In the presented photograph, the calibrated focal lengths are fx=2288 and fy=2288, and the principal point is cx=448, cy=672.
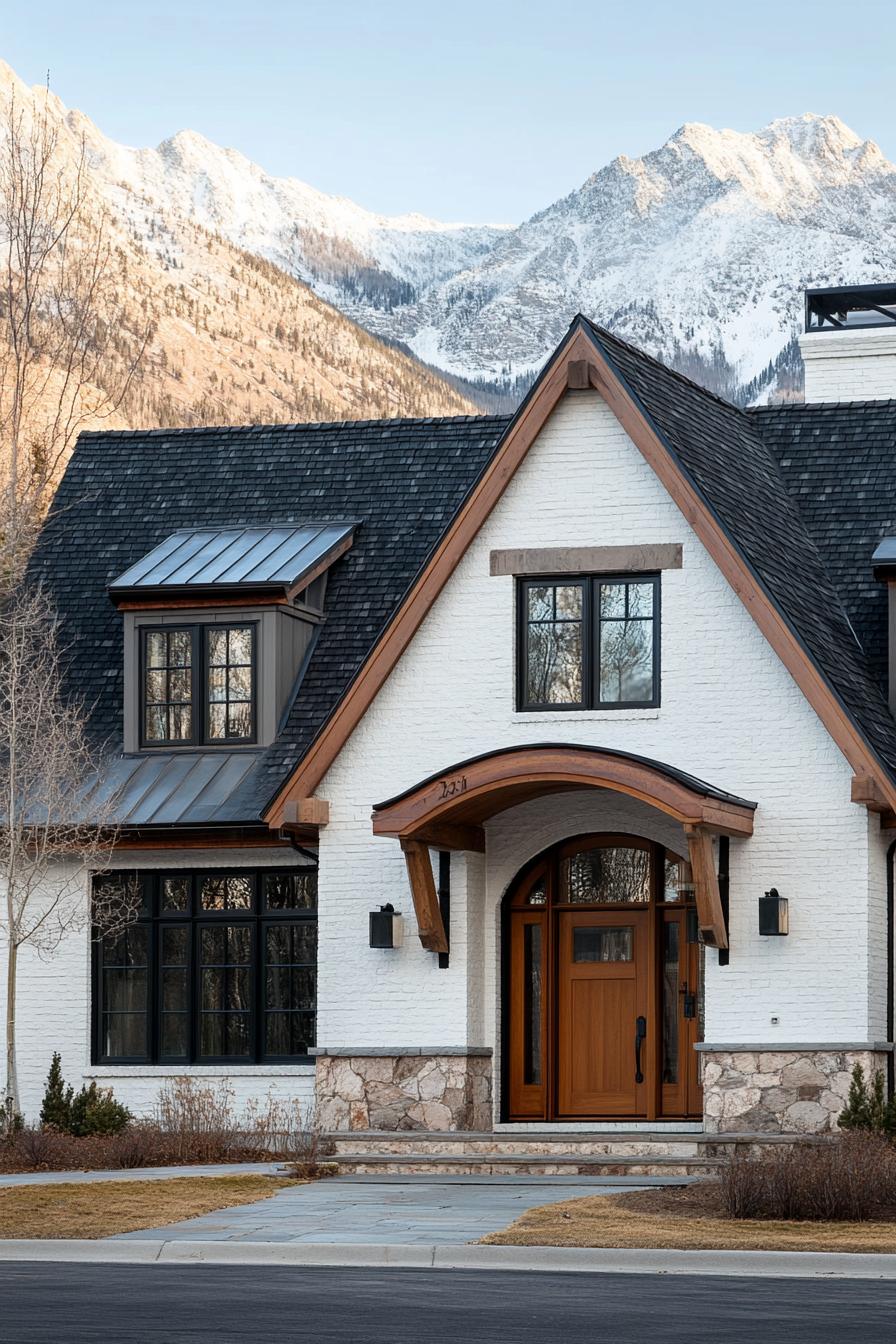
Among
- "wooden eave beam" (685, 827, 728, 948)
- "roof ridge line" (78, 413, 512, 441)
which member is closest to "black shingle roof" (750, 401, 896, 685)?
"wooden eave beam" (685, 827, 728, 948)

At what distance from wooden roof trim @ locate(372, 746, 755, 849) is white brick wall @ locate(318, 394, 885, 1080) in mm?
696

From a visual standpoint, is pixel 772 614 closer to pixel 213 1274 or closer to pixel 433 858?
pixel 433 858

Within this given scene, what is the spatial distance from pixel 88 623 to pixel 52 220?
11.7 m

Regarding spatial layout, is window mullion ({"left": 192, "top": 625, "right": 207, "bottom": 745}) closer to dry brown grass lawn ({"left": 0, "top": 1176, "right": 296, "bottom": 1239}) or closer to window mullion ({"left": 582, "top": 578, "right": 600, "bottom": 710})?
window mullion ({"left": 582, "top": 578, "right": 600, "bottom": 710})

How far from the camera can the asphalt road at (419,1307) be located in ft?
41.3

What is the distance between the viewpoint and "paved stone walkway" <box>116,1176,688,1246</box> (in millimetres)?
16906

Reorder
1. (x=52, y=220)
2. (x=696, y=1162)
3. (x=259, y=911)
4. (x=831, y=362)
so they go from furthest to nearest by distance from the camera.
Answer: (x=52, y=220)
(x=831, y=362)
(x=259, y=911)
(x=696, y=1162)

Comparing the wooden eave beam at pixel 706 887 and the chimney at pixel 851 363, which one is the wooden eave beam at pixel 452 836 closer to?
the wooden eave beam at pixel 706 887

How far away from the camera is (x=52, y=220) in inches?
1500

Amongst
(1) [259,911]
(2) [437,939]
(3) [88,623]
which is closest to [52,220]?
(3) [88,623]

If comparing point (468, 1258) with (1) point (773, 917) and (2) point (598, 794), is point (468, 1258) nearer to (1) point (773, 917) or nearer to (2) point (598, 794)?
(1) point (773, 917)

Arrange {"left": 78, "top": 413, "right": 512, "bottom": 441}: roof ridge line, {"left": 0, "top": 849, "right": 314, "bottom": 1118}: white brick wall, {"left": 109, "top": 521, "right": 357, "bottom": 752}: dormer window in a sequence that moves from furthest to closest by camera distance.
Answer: {"left": 78, "top": 413, "right": 512, "bottom": 441}: roof ridge line → {"left": 109, "top": 521, "right": 357, "bottom": 752}: dormer window → {"left": 0, "top": 849, "right": 314, "bottom": 1118}: white brick wall

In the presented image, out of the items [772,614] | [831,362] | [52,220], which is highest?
[52,220]

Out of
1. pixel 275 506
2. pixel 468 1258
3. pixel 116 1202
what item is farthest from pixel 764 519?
pixel 468 1258
